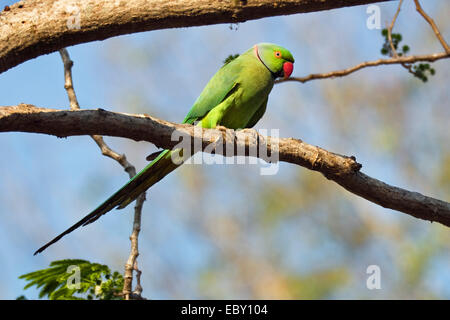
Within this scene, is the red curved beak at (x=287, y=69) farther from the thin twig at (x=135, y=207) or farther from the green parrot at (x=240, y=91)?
the thin twig at (x=135, y=207)

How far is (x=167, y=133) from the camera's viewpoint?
2.86 m

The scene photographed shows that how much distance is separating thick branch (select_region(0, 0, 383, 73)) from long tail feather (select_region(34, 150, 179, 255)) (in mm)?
1248

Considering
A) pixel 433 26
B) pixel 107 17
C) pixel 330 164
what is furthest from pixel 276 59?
pixel 107 17

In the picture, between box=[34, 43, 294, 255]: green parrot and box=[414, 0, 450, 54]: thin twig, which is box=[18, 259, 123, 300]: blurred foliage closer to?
box=[34, 43, 294, 255]: green parrot

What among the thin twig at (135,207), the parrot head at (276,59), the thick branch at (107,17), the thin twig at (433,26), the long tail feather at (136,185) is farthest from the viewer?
the parrot head at (276,59)

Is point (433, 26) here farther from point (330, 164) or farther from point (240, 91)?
point (240, 91)

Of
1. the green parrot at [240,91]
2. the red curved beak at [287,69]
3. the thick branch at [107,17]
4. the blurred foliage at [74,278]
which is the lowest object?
the blurred foliage at [74,278]

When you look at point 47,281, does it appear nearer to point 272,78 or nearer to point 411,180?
point 272,78

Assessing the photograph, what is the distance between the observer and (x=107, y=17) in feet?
8.16

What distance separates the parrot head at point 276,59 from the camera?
5.04 metres

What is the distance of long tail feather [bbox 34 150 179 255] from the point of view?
353cm

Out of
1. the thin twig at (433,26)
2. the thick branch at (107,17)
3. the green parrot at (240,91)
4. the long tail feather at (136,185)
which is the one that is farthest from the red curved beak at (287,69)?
the thick branch at (107,17)

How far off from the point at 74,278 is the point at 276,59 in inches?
113

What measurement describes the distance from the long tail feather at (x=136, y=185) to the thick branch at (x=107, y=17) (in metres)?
1.25
